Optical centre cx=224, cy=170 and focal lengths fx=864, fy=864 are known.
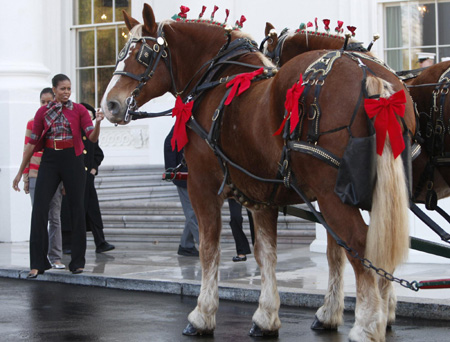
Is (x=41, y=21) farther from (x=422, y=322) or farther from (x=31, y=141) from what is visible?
(x=422, y=322)

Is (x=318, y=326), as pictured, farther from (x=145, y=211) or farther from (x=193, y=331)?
(x=145, y=211)

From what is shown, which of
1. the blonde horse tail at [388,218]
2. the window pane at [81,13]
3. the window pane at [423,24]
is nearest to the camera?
the blonde horse tail at [388,218]

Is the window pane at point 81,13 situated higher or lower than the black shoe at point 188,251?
higher

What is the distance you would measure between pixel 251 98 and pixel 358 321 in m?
1.60

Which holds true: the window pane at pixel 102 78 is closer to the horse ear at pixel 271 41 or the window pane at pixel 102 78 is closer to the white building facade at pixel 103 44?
the white building facade at pixel 103 44

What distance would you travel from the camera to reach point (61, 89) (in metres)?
8.83

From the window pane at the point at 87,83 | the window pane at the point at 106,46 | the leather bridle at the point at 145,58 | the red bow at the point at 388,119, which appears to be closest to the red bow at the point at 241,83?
the leather bridle at the point at 145,58

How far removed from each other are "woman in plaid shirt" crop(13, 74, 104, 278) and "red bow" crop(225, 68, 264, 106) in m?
3.17

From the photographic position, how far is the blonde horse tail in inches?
183

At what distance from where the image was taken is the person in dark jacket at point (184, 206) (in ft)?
33.3

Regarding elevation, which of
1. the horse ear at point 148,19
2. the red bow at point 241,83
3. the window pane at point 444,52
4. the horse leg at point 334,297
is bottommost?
the horse leg at point 334,297

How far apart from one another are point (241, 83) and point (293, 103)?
0.86 meters

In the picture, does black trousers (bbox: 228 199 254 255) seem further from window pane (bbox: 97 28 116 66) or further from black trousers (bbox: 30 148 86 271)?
window pane (bbox: 97 28 116 66)

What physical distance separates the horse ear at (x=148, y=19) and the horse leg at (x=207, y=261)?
3.86 ft
